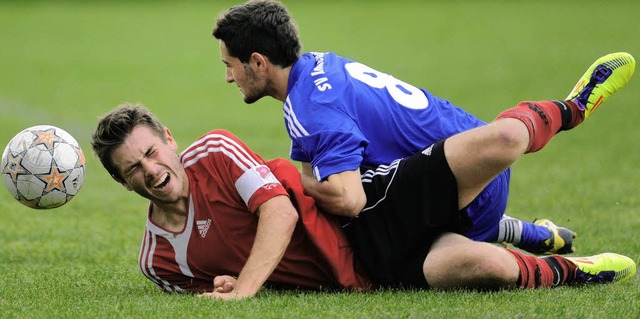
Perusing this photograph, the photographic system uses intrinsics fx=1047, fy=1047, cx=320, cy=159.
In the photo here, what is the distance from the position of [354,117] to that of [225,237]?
1.02 meters

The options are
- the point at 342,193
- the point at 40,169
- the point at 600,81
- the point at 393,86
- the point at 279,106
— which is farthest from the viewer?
the point at 279,106

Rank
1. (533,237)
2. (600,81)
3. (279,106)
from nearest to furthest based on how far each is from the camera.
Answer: (600,81) → (533,237) → (279,106)

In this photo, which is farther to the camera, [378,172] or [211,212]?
[378,172]

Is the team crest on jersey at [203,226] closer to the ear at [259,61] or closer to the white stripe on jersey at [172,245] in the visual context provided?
the white stripe on jersey at [172,245]

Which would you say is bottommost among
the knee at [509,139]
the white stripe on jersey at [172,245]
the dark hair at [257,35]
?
the white stripe on jersey at [172,245]

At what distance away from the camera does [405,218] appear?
5.77 meters

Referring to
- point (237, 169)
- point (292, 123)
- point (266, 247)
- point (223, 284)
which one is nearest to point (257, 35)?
point (292, 123)

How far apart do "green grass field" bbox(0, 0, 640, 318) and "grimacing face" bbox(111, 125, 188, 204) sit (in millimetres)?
583

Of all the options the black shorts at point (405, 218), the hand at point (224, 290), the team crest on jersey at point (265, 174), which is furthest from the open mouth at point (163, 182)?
the black shorts at point (405, 218)

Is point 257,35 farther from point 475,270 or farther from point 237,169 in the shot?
point 475,270

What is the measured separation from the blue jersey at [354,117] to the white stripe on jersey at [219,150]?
375 millimetres

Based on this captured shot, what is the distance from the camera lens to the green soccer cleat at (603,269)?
5852mm

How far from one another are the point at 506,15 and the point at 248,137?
1664cm

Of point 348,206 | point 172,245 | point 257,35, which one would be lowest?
point 172,245
